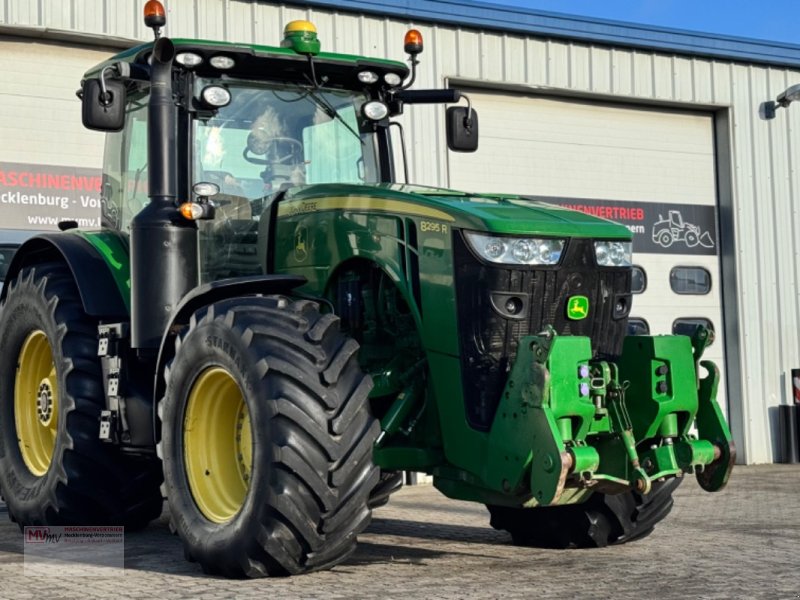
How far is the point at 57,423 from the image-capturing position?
782 cm

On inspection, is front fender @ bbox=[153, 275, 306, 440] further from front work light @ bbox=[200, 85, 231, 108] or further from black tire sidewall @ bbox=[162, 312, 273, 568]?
front work light @ bbox=[200, 85, 231, 108]

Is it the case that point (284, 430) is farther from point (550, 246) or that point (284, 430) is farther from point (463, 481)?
point (550, 246)

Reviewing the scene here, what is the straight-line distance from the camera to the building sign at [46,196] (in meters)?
11.0

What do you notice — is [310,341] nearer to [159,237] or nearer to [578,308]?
[578,308]

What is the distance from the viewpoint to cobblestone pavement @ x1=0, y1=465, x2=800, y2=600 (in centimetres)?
563

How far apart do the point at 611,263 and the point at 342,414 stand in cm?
167

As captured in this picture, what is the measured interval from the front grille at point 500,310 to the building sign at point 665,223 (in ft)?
25.6

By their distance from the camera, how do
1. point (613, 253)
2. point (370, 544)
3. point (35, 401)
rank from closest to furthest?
1. point (613, 253)
2. point (370, 544)
3. point (35, 401)

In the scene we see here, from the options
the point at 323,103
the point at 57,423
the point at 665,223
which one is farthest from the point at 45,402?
the point at 665,223

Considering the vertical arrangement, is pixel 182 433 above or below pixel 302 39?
below

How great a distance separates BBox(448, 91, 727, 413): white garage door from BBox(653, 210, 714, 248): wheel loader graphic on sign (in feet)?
0.03

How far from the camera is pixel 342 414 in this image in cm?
579

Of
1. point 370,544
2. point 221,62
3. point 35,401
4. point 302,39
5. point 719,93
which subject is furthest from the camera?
point 719,93

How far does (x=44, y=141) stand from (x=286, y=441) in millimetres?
6201
